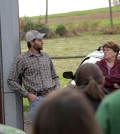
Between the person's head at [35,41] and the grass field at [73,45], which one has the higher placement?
the person's head at [35,41]

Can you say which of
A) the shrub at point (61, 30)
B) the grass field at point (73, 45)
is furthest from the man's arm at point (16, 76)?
the shrub at point (61, 30)

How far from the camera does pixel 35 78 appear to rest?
7910 millimetres

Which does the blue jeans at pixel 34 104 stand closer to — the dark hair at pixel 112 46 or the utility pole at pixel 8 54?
the utility pole at pixel 8 54

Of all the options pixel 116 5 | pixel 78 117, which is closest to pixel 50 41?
pixel 116 5

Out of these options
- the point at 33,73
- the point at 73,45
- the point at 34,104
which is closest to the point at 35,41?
the point at 33,73

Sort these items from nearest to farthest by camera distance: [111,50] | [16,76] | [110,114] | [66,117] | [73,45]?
[66,117] → [110,114] → [111,50] → [16,76] → [73,45]

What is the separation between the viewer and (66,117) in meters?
2.25

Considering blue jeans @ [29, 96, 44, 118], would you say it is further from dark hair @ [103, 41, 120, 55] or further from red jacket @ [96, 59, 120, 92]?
dark hair @ [103, 41, 120, 55]

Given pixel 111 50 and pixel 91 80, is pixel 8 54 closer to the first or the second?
pixel 111 50

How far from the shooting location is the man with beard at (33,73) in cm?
790

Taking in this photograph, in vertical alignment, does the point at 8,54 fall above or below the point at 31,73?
above

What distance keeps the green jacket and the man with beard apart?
4614 mm

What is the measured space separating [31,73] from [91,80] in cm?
391

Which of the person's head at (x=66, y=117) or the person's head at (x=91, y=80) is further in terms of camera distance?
the person's head at (x=91, y=80)
